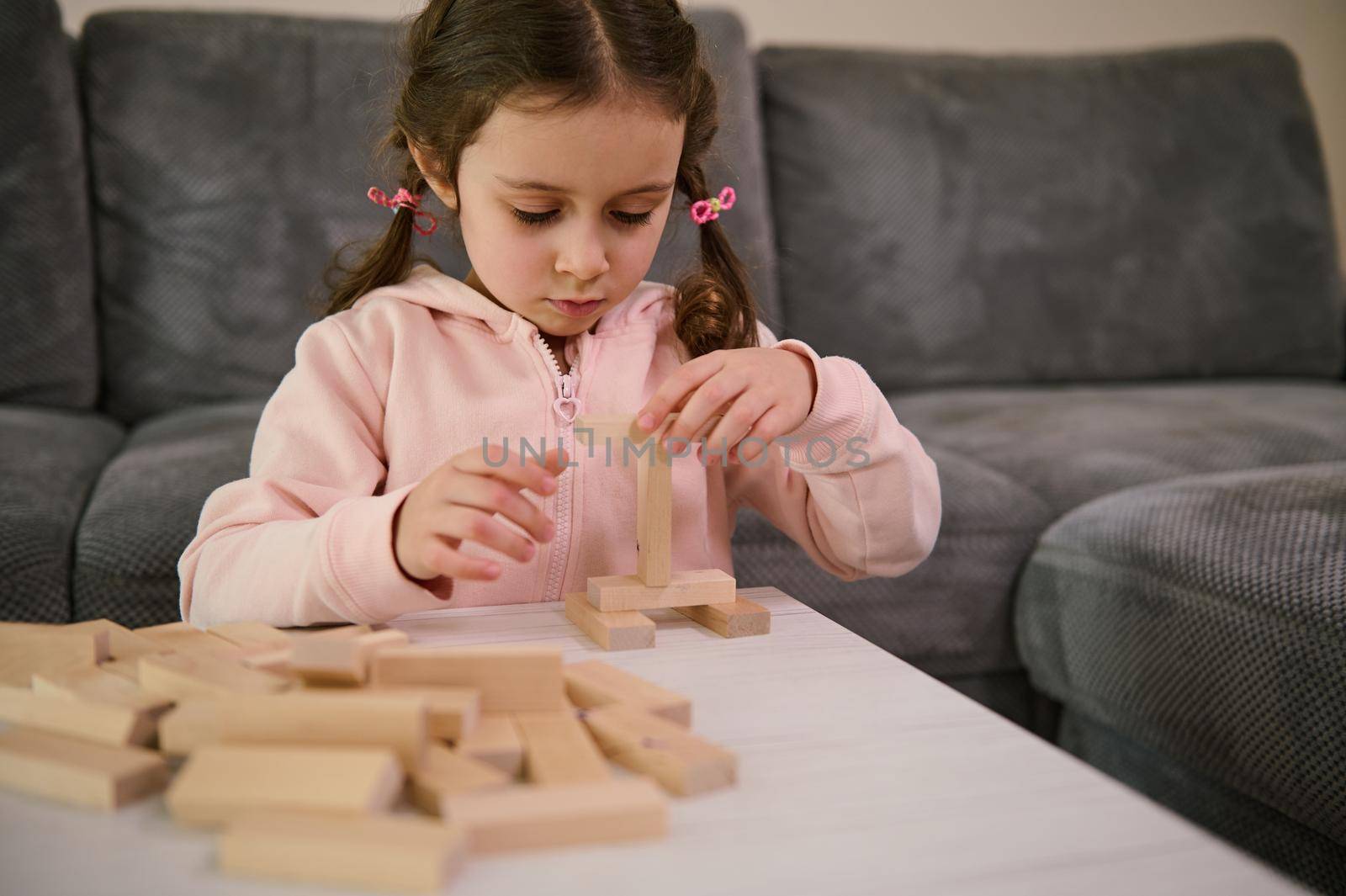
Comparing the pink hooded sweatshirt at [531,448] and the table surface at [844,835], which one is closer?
the table surface at [844,835]

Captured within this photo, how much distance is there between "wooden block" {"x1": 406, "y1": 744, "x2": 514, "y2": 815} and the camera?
0.48 m

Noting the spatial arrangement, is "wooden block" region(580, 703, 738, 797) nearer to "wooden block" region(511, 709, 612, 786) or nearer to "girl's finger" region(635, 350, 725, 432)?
"wooden block" region(511, 709, 612, 786)

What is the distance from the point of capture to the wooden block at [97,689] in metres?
0.56

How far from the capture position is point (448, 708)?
532 mm

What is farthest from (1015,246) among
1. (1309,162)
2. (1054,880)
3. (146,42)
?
(1054,880)

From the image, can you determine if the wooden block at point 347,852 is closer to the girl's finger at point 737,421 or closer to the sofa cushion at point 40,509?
the girl's finger at point 737,421

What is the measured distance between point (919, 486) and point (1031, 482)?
0.56 metres

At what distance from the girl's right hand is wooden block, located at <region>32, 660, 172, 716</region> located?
0.64 ft

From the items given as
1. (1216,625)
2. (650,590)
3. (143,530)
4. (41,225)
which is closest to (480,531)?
(650,590)

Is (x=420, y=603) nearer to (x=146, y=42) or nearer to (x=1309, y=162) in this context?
(x=146, y=42)

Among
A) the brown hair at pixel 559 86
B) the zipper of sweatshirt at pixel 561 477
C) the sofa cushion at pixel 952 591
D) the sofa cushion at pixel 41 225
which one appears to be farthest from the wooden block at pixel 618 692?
the sofa cushion at pixel 41 225

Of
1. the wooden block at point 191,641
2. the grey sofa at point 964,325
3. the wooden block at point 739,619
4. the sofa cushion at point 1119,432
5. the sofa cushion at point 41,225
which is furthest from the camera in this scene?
the sofa cushion at point 41,225

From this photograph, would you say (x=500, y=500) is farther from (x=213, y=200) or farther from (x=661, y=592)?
(x=213, y=200)

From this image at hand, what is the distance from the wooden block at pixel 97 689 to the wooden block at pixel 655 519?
1.09 ft
